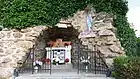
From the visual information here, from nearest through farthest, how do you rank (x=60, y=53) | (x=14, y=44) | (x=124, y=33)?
1. (x=14, y=44)
2. (x=124, y=33)
3. (x=60, y=53)

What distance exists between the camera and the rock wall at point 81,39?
29.6 ft

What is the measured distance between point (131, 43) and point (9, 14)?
448cm

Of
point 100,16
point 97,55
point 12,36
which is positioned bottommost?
point 97,55

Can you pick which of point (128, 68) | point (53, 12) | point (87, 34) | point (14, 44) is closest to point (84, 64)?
point (87, 34)

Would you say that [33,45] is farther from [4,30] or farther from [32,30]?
[4,30]

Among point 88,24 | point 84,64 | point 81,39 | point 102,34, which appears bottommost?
point 84,64

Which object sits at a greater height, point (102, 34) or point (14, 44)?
point (102, 34)

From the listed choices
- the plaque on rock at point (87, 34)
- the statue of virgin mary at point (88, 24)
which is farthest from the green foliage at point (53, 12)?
the plaque on rock at point (87, 34)

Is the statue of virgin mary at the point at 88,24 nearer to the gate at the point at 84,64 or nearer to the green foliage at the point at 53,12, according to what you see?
the green foliage at the point at 53,12

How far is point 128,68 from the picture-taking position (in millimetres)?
7109

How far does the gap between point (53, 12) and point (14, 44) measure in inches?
70.3

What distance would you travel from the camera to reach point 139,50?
13625 millimetres

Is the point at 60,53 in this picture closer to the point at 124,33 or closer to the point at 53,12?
the point at 53,12

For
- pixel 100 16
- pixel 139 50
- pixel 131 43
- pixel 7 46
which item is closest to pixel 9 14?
pixel 7 46
